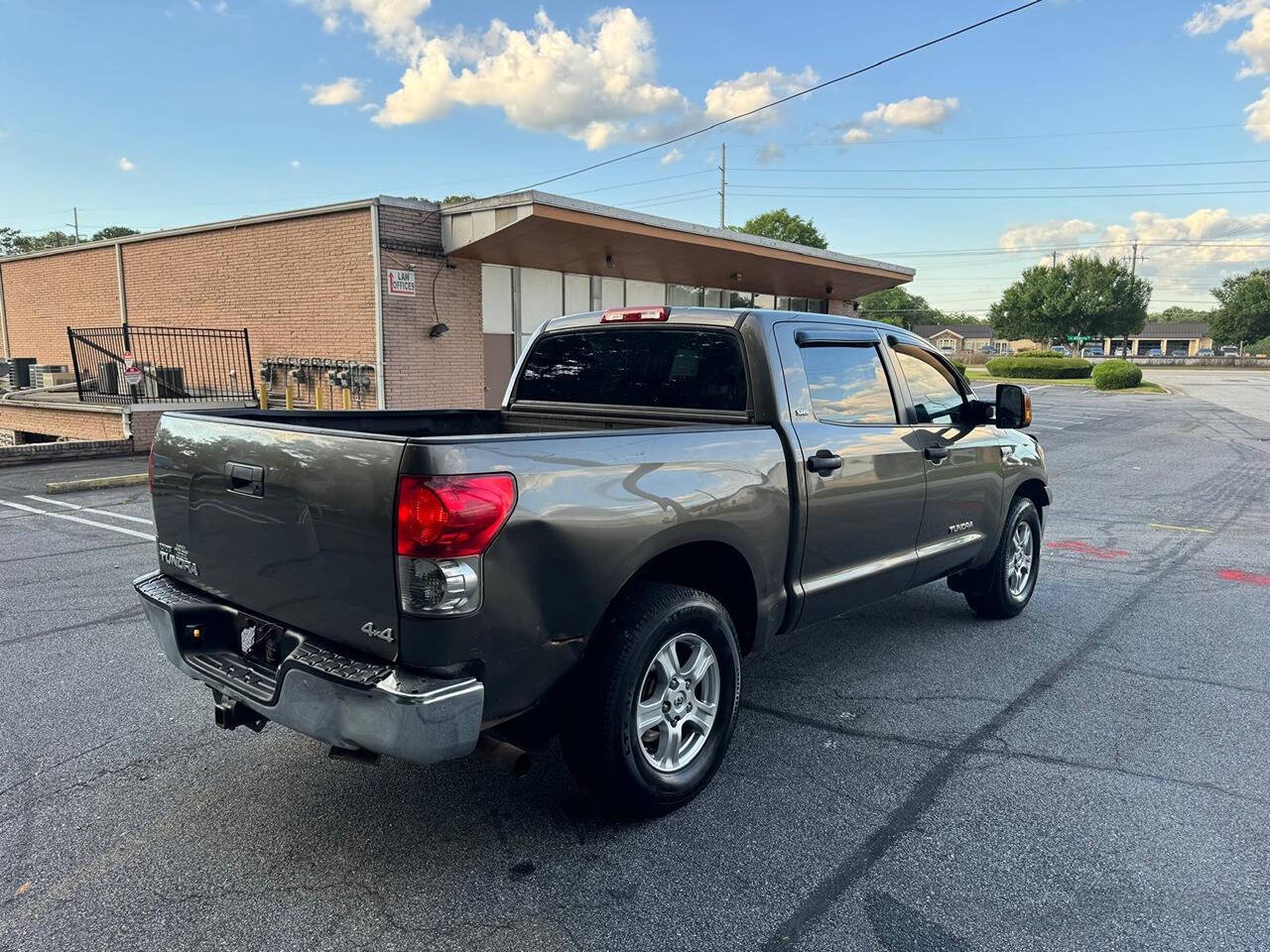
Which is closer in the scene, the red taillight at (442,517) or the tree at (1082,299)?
the red taillight at (442,517)

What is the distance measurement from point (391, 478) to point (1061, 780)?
116 inches

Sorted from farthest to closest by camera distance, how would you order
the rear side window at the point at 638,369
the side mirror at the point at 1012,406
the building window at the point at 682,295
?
the building window at the point at 682,295
the side mirror at the point at 1012,406
the rear side window at the point at 638,369

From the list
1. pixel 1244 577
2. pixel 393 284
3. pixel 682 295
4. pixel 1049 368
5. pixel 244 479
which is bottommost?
pixel 1244 577

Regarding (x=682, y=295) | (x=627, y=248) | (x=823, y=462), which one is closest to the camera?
(x=823, y=462)

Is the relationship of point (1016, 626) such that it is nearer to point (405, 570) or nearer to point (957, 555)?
point (957, 555)

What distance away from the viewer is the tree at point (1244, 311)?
89438 millimetres

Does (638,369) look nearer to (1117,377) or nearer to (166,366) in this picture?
(166,366)

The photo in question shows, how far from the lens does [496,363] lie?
54.9ft

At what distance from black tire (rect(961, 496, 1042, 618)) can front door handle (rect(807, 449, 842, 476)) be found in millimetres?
2124

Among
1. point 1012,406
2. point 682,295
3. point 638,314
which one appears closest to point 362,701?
point 638,314

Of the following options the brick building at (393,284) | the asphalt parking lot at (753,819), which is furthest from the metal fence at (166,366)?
the asphalt parking lot at (753,819)

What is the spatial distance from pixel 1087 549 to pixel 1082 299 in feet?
238

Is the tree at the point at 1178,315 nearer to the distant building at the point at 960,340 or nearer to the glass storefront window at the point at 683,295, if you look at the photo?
the distant building at the point at 960,340

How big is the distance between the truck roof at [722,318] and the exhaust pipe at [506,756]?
207cm
